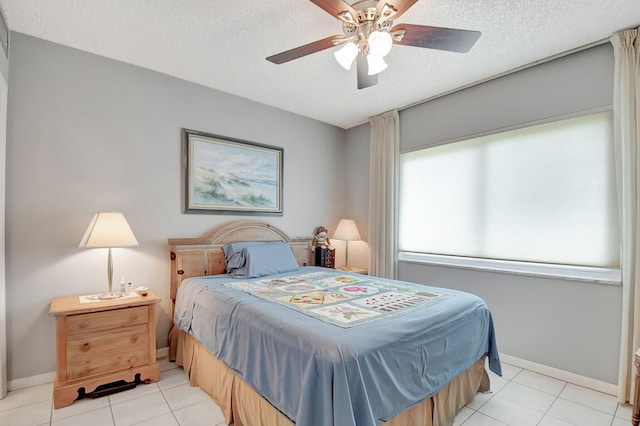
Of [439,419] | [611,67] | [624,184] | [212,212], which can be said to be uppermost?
[611,67]

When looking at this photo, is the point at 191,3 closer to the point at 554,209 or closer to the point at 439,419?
the point at 439,419

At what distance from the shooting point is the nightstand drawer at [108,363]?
6.96ft

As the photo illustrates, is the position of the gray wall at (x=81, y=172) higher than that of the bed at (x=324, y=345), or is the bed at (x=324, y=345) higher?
the gray wall at (x=81, y=172)

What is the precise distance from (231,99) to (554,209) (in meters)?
3.45

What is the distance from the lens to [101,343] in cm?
221

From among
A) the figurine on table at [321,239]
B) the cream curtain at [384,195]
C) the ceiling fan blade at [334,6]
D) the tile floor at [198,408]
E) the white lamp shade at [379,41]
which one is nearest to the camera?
the ceiling fan blade at [334,6]

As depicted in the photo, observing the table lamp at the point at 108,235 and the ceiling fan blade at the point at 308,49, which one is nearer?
the ceiling fan blade at the point at 308,49

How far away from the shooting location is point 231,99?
11.2 ft

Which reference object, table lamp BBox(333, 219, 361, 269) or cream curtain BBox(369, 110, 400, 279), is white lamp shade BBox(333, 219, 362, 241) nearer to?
table lamp BBox(333, 219, 361, 269)

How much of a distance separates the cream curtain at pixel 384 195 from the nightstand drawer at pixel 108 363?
107 inches

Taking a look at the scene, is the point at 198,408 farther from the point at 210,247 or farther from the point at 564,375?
the point at 564,375

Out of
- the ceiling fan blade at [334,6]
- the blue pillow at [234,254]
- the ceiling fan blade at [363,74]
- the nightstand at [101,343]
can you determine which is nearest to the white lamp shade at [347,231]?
the blue pillow at [234,254]

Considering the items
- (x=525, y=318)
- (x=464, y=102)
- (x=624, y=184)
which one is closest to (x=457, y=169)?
(x=464, y=102)

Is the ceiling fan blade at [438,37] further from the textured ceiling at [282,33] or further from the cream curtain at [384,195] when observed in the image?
the cream curtain at [384,195]
